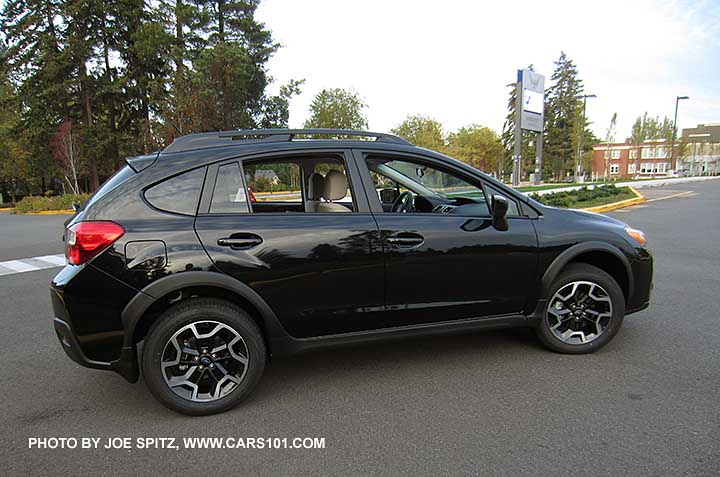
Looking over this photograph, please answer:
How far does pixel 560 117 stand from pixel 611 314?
66.4m

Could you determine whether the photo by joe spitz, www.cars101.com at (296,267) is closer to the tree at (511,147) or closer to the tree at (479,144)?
the tree at (479,144)

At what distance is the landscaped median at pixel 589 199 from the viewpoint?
1398 centimetres

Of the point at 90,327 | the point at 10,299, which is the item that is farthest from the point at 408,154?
the point at 10,299

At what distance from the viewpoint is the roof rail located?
123 inches

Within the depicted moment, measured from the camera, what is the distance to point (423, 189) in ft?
13.3

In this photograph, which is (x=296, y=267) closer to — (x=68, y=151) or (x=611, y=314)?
(x=611, y=314)

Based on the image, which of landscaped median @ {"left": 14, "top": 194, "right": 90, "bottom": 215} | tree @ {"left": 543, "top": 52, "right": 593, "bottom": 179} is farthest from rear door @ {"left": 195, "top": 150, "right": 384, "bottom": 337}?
tree @ {"left": 543, "top": 52, "right": 593, "bottom": 179}

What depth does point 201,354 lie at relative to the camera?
282 cm

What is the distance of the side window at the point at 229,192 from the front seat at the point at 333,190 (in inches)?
30.3

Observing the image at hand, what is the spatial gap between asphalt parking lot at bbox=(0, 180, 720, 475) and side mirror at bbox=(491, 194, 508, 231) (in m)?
1.12

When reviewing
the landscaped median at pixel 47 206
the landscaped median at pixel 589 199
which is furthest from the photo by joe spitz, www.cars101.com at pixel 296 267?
the landscaped median at pixel 47 206

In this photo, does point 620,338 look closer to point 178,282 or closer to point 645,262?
point 645,262

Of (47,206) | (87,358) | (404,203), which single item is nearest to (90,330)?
(87,358)

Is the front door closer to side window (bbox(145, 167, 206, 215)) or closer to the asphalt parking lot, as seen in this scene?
the asphalt parking lot
